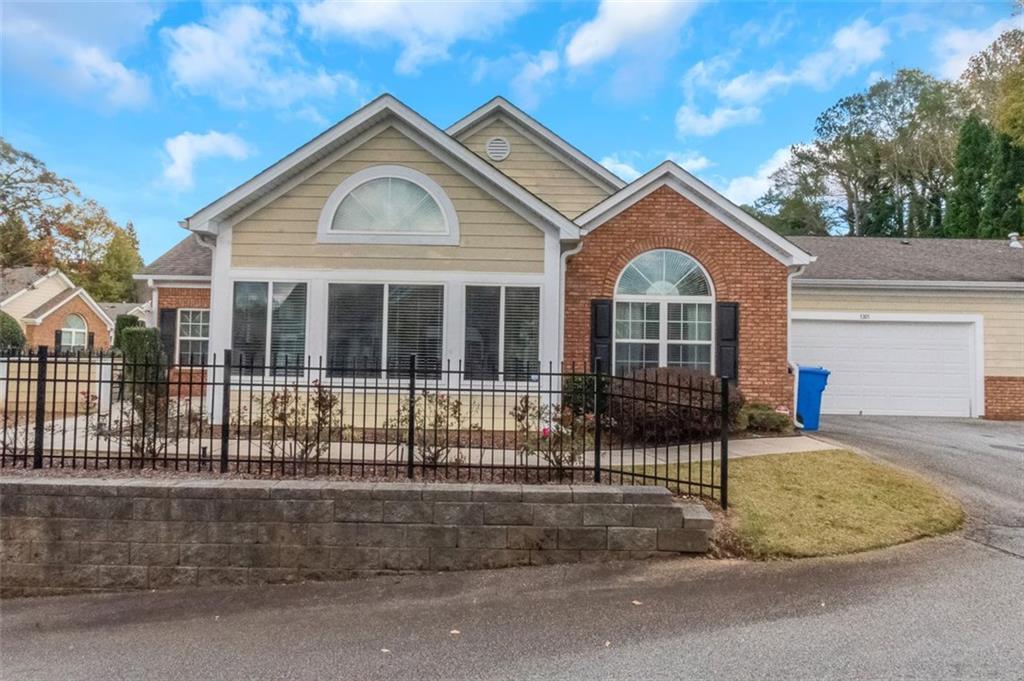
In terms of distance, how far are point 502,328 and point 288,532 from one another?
5.00m

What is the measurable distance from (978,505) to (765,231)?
18.2 ft

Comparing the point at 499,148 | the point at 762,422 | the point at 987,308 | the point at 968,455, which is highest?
the point at 499,148

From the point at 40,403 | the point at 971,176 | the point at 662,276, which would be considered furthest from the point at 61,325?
the point at 971,176

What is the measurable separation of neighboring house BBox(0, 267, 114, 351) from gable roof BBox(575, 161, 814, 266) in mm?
27088

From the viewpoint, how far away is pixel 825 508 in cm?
605

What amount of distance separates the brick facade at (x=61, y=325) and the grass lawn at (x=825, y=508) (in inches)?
1174

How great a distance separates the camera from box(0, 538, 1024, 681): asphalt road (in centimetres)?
354

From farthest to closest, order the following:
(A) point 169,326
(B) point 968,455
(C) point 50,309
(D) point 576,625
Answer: (C) point 50,309 → (A) point 169,326 → (B) point 968,455 → (D) point 576,625

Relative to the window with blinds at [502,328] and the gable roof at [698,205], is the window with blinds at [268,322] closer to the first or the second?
the window with blinds at [502,328]

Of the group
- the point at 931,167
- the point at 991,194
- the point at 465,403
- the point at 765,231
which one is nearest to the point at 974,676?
the point at 465,403

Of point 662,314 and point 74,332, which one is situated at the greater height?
point 74,332

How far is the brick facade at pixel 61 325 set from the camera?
→ 30.0 m

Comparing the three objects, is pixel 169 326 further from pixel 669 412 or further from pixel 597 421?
pixel 597 421

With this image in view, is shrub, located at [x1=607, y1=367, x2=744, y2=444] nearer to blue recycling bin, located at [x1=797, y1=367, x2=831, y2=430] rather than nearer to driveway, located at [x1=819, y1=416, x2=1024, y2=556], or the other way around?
blue recycling bin, located at [x1=797, y1=367, x2=831, y2=430]
